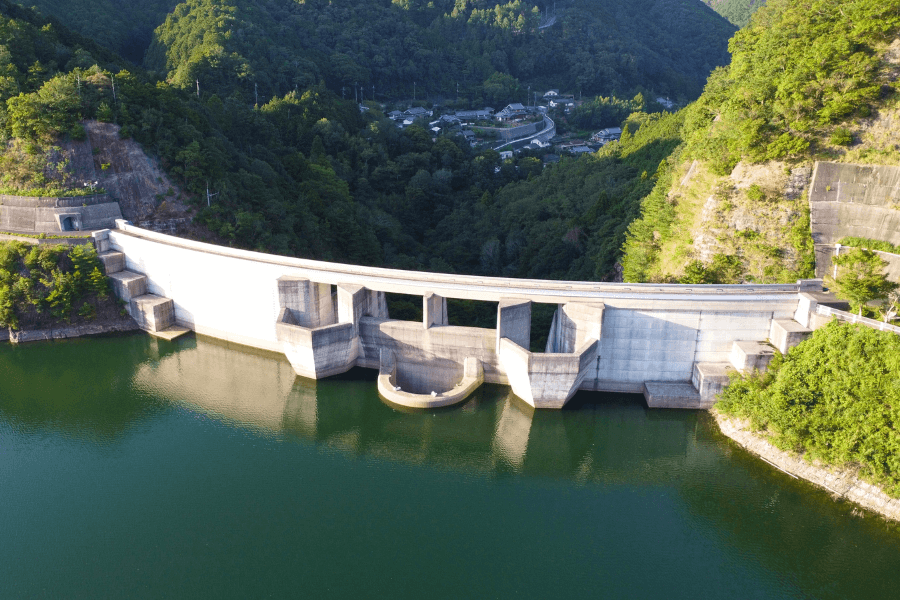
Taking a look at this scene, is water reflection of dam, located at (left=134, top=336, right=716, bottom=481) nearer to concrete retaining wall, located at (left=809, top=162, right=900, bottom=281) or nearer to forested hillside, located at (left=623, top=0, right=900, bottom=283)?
forested hillside, located at (left=623, top=0, right=900, bottom=283)

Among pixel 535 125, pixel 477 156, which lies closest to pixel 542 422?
pixel 477 156

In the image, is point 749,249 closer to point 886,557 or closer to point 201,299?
point 886,557

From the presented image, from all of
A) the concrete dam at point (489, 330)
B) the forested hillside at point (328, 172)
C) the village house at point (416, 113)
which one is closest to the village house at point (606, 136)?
the village house at point (416, 113)

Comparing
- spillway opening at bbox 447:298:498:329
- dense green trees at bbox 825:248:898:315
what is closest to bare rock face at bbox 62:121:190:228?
spillway opening at bbox 447:298:498:329

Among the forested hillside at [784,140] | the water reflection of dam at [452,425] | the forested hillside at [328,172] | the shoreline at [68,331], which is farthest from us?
the forested hillside at [328,172]

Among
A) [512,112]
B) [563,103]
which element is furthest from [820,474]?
[563,103]

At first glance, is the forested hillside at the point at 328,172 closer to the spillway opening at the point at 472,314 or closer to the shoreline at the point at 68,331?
the spillway opening at the point at 472,314
